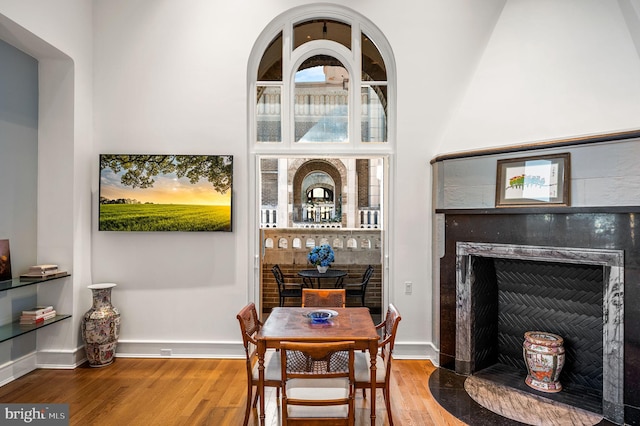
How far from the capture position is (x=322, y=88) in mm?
4500

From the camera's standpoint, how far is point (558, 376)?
344 cm

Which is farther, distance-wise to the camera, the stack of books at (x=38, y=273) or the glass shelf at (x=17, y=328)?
the stack of books at (x=38, y=273)

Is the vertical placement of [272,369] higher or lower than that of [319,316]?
lower

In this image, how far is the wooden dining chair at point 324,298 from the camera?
3.65 meters

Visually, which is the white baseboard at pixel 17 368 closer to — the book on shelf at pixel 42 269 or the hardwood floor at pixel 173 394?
the hardwood floor at pixel 173 394

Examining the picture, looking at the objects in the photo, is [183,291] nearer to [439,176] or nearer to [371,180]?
[439,176]

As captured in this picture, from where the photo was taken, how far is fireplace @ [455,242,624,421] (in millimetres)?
Answer: 2951

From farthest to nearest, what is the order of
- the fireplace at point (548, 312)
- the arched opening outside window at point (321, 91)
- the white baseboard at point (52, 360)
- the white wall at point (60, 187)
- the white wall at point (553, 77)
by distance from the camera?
1. the arched opening outside window at point (321, 91)
2. the white wall at point (60, 187)
3. the white baseboard at point (52, 360)
4. the white wall at point (553, 77)
5. the fireplace at point (548, 312)

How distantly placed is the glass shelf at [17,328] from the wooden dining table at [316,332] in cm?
237

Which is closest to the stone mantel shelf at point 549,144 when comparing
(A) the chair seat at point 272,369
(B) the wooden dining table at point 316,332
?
(B) the wooden dining table at point 316,332

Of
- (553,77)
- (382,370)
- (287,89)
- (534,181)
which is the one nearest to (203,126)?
(287,89)

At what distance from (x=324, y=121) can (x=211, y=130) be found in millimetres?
1345

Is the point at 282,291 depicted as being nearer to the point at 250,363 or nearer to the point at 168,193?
the point at 168,193

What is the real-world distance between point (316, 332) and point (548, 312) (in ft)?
8.32
